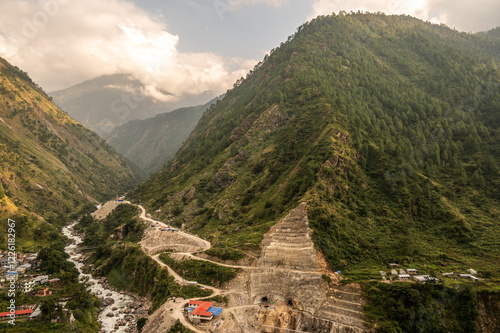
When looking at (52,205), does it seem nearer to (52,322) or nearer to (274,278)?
(52,322)

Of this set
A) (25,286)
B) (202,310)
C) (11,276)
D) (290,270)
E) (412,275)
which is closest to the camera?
(412,275)

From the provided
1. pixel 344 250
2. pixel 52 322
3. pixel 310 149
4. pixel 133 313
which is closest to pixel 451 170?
pixel 310 149

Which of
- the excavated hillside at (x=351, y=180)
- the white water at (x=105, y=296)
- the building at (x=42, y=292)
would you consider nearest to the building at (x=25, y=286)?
the building at (x=42, y=292)

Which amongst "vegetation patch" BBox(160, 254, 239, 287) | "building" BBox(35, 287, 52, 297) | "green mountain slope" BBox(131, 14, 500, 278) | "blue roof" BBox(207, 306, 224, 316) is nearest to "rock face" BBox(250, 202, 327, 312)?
"green mountain slope" BBox(131, 14, 500, 278)

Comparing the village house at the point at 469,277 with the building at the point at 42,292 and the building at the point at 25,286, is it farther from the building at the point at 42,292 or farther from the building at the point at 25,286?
the building at the point at 25,286

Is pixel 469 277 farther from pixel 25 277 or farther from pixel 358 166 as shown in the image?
pixel 25 277

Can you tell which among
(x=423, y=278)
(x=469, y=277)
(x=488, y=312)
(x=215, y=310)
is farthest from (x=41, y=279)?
(x=488, y=312)

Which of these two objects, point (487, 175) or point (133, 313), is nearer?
point (133, 313)
